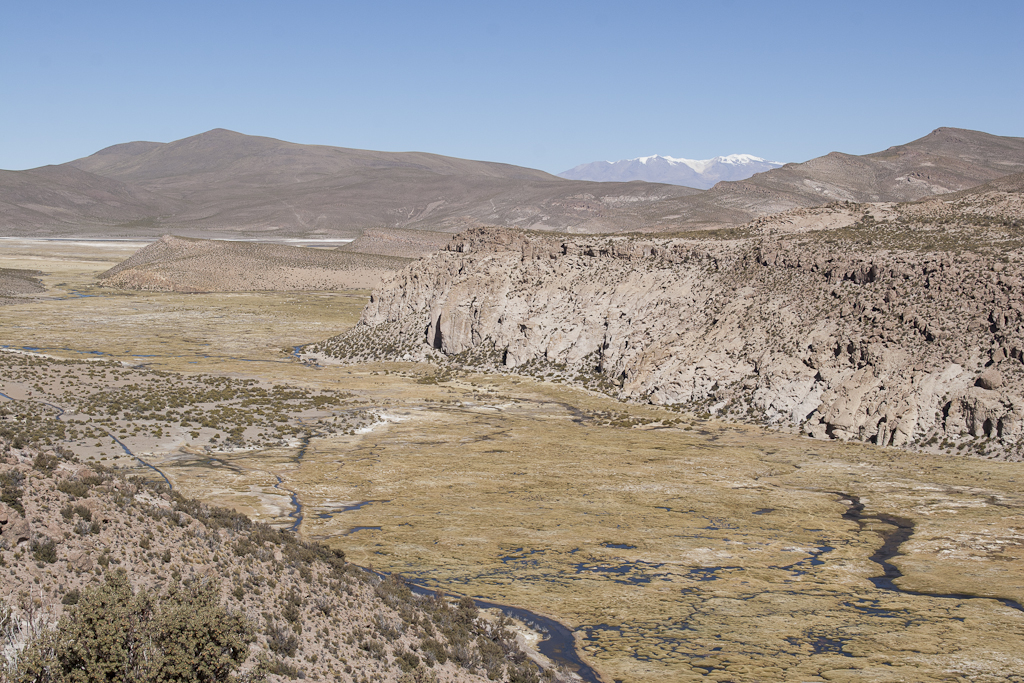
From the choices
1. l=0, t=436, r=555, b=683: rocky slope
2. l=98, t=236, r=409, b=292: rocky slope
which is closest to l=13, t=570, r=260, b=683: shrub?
l=0, t=436, r=555, b=683: rocky slope

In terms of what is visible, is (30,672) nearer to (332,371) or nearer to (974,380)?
(974,380)

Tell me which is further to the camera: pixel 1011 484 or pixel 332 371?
pixel 332 371

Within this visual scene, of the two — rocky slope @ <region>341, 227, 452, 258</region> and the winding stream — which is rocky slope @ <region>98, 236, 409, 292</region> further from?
the winding stream

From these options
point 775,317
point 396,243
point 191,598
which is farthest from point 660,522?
point 396,243

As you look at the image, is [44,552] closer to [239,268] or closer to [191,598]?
[191,598]

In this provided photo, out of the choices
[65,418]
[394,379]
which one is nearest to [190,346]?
[394,379]

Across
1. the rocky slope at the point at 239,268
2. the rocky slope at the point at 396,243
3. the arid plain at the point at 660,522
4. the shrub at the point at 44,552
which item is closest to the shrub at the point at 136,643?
the shrub at the point at 44,552

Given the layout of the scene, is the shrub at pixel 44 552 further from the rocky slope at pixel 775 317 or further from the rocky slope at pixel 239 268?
the rocky slope at pixel 239 268
